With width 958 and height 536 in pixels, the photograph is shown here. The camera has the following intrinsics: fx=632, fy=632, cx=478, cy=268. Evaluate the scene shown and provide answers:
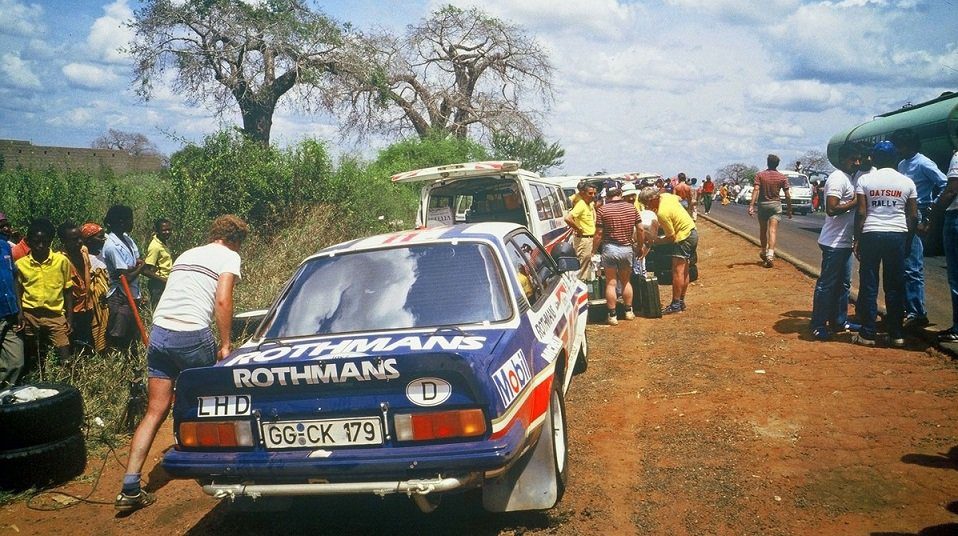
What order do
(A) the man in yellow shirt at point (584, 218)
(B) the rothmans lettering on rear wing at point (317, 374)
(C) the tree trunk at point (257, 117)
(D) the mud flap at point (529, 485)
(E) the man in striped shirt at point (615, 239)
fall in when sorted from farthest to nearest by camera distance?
1. (C) the tree trunk at point (257, 117)
2. (A) the man in yellow shirt at point (584, 218)
3. (E) the man in striped shirt at point (615, 239)
4. (D) the mud flap at point (529, 485)
5. (B) the rothmans lettering on rear wing at point (317, 374)

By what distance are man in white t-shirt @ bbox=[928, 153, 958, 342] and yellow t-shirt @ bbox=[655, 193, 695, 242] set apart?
2.78 meters

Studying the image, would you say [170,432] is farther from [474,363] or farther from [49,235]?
[474,363]

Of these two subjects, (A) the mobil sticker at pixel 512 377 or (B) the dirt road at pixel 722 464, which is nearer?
(A) the mobil sticker at pixel 512 377

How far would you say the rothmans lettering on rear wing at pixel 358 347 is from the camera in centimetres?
308

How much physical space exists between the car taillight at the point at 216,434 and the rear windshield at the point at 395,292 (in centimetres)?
75

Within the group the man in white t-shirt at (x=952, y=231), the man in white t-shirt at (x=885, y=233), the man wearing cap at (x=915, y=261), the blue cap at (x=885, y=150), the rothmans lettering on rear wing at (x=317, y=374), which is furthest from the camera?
the man wearing cap at (x=915, y=261)

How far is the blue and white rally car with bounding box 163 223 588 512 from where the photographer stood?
112 inches

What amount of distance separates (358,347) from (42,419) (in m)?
2.81

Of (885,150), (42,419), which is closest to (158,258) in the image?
(42,419)

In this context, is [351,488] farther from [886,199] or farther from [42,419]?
[886,199]

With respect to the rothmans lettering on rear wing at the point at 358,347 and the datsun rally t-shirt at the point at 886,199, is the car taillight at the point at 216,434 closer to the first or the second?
the rothmans lettering on rear wing at the point at 358,347

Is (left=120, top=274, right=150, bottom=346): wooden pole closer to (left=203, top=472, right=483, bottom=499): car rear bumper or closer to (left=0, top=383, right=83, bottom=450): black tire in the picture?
(left=0, top=383, right=83, bottom=450): black tire

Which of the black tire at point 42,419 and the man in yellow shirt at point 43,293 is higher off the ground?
the man in yellow shirt at point 43,293

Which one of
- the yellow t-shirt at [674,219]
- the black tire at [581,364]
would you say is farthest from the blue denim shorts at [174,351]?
the yellow t-shirt at [674,219]
